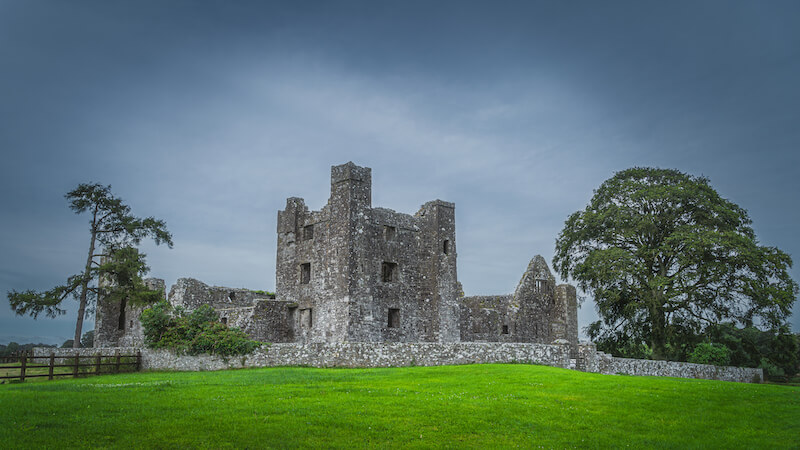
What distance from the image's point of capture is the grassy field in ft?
36.9

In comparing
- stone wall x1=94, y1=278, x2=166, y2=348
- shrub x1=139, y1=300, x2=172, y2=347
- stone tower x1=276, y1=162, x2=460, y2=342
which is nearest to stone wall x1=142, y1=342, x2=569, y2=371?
shrub x1=139, y1=300, x2=172, y2=347

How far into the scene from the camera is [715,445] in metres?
11.7

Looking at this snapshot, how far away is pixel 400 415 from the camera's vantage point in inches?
A: 522

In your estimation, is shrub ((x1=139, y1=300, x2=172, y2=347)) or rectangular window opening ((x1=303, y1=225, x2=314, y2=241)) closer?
shrub ((x1=139, y1=300, x2=172, y2=347))

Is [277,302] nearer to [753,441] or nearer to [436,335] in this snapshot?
[436,335]

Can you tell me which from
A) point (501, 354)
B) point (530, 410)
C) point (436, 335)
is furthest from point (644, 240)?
point (530, 410)

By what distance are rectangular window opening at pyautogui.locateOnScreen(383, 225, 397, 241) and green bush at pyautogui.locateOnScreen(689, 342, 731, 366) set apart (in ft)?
67.0

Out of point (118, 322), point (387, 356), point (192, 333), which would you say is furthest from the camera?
point (118, 322)

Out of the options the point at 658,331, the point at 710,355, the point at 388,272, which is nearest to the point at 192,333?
the point at 388,272

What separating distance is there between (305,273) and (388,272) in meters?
5.11

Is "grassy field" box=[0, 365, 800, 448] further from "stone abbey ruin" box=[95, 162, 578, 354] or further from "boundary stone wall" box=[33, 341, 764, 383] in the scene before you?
"stone abbey ruin" box=[95, 162, 578, 354]

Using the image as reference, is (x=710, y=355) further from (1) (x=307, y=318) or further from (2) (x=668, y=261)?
(1) (x=307, y=318)

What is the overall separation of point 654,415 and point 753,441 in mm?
2371

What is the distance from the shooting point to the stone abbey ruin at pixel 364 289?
105ft
